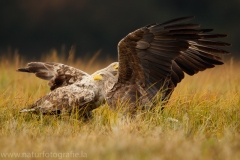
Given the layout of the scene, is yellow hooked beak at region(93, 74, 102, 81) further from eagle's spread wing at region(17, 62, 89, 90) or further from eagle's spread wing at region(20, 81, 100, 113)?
eagle's spread wing at region(17, 62, 89, 90)

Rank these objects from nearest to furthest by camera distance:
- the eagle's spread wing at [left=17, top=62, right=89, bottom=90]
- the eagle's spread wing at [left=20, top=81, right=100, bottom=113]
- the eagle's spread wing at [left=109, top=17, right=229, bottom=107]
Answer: the eagle's spread wing at [left=109, top=17, right=229, bottom=107]
the eagle's spread wing at [left=20, top=81, right=100, bottom=113]
the eagle's spread wing at [left=17, top=62, right=89, bottom=90]

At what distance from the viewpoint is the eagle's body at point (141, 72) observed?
20.2ft

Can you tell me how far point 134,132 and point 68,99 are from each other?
3.71 feet

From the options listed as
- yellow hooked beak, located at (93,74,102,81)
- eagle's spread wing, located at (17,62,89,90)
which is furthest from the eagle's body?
eagle's spread wing, located at (17,62,89,90)

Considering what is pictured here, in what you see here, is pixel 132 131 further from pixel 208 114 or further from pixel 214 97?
pixel 214 97

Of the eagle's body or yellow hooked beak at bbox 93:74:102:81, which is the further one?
yellow hooked beak at bbox 93:74:102:81

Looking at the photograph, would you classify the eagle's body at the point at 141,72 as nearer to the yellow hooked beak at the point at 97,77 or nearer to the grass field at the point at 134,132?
the yellow hooked beak at the point at 97,77

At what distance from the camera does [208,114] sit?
6469 mm

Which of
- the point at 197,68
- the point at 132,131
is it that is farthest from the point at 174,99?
the point at 132,131

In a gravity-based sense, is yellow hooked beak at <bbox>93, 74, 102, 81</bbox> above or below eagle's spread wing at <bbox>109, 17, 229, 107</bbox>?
below

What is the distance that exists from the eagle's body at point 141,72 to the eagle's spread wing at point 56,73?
0.44 ft

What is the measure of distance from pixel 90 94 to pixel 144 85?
1.77ft

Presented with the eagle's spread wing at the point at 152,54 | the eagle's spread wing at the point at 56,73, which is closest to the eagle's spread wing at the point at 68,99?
the eagle's spread wing at the point at 152,54

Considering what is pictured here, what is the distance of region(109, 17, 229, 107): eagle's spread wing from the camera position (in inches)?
241
